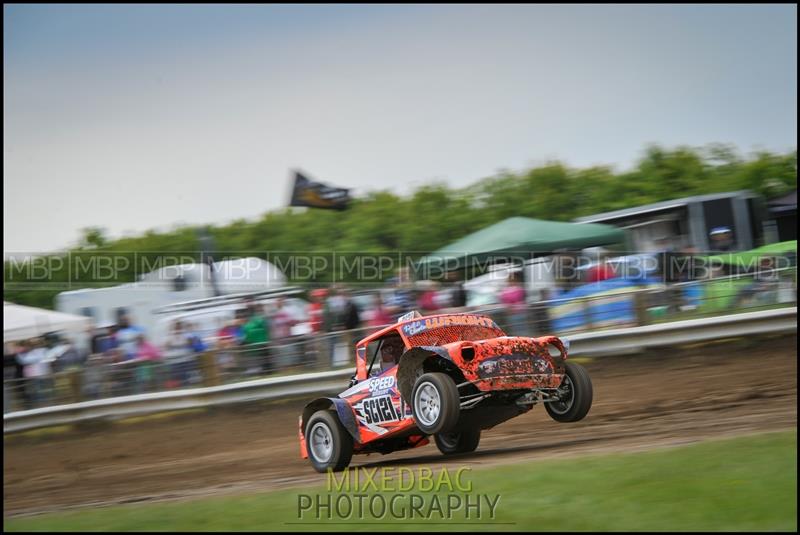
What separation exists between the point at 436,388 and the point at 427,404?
0.99 ft

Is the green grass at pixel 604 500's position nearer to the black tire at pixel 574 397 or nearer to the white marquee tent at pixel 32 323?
the black tire at pixel 574 397

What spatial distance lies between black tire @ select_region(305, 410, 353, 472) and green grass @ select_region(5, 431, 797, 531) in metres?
1.16

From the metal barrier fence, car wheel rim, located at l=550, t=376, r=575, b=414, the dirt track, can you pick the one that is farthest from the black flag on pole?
car wheel rim, located at l=550, t=376, r=575, b=414

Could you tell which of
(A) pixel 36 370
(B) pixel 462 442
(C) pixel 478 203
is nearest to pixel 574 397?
(B) pixel 462 442

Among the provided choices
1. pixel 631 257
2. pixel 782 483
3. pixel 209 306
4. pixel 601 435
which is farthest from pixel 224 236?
pixel 782 483

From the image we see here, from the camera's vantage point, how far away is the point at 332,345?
14938mm

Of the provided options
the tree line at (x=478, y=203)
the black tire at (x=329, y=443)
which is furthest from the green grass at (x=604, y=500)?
the tree line at (x=478, y=203)

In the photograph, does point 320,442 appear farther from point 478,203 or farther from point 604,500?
point 478,203

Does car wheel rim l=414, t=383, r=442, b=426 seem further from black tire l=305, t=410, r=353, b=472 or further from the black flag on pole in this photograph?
the black flag on pole

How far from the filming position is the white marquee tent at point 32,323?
1772 centimetres

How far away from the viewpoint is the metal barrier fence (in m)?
13.9

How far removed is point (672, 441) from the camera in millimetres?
8625

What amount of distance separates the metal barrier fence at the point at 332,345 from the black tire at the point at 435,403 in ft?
19.5

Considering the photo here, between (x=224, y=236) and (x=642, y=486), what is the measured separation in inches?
1934
